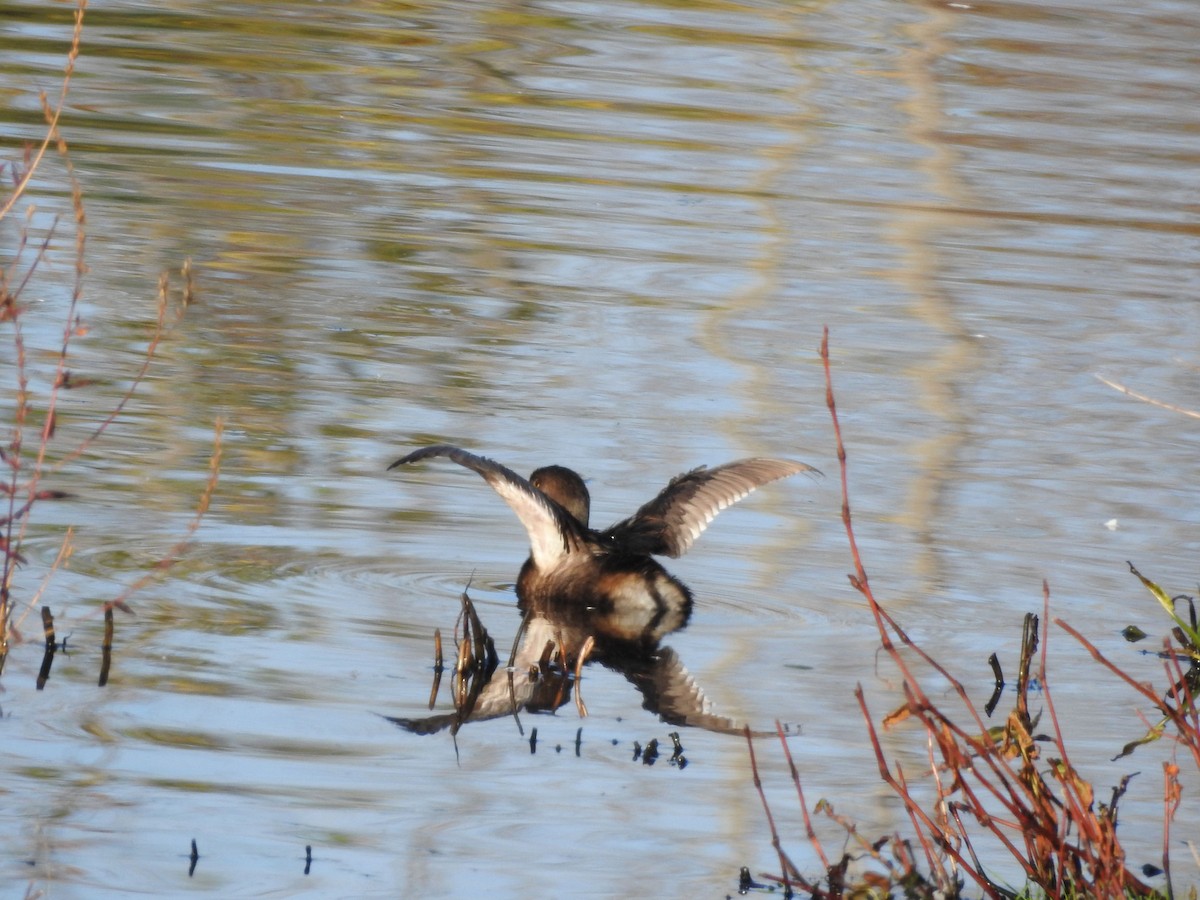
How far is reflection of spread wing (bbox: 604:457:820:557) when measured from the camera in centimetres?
668

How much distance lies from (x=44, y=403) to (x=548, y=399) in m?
2.03

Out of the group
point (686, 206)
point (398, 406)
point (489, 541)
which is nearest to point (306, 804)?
point (489, 541)

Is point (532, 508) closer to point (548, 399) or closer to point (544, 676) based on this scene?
Answer: point (544, 676)

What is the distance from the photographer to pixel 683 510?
670 cm

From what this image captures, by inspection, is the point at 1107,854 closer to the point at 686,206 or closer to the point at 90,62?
the point at 686,206

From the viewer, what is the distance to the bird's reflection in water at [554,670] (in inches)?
218

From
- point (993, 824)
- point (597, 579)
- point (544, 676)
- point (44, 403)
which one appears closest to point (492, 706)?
point (544, 676)

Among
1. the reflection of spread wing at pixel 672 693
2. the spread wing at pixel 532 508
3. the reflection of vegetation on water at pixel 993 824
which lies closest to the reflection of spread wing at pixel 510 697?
the reflection of spread wing at pixel 672 693

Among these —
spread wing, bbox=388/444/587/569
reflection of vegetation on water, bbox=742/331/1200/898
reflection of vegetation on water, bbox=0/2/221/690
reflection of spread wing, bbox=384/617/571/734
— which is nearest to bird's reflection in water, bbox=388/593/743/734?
reflection of spread wing, bbox=384/617/571/734

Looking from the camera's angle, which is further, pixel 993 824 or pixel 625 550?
pixel 625 550

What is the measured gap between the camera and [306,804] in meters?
4.73

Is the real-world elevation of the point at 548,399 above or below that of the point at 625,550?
below

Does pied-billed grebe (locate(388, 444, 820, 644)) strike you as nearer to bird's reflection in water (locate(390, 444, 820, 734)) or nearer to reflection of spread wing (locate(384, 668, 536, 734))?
bird's reflection in water (locate(390, 444, 820, 734))

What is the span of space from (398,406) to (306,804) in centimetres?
397
